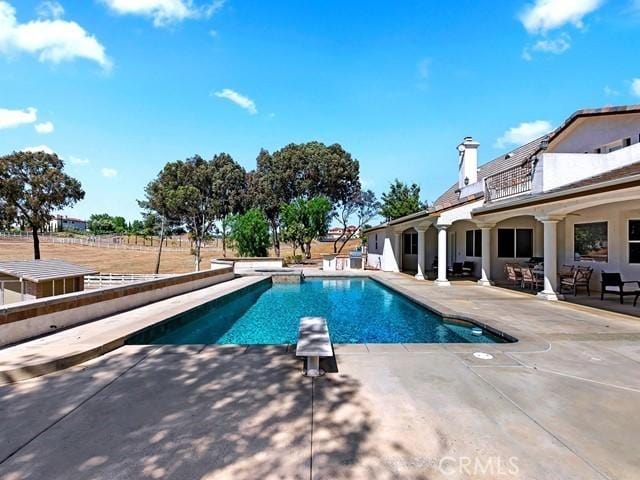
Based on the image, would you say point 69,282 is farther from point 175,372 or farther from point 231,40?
point 231,40

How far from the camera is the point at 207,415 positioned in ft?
10.3

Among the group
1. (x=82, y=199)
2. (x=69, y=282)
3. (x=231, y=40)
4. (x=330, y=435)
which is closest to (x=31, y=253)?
(x=82, y=199)

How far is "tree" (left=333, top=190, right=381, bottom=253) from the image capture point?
36.9 meters

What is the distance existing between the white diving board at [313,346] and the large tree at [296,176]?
2825cm

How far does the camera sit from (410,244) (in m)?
20.8

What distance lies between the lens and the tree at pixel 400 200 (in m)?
29.2

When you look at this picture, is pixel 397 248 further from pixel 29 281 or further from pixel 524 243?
pixel 29 281

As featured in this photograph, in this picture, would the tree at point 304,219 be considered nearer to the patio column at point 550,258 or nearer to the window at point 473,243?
the window at point 473,243

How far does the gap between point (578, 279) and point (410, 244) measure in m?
10.7

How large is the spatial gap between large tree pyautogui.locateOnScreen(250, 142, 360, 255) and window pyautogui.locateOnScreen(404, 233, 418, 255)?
14.8 meters

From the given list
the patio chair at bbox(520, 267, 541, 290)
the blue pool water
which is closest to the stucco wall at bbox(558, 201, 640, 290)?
the patio chair at bbox(520, 267, 541, 290)

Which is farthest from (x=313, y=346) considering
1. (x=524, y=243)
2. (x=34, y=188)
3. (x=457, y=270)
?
(x=34, y=188)

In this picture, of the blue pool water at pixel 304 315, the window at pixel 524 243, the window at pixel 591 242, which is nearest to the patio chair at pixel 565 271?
the window at pixel 591 242

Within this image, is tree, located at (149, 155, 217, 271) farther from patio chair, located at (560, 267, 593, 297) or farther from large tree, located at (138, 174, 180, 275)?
patio chair, located at (560, 267, 593, 297)
